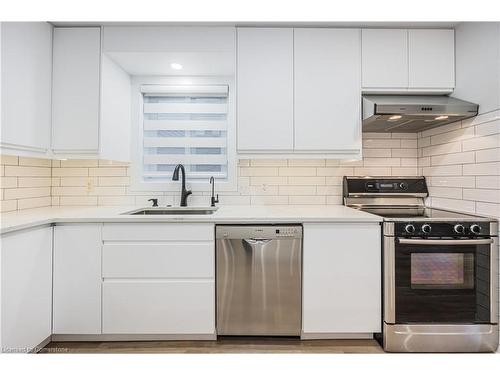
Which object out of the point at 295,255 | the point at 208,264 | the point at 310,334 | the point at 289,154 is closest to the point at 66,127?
the point at 208,264

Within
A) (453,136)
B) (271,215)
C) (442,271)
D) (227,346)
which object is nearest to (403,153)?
(453,136)

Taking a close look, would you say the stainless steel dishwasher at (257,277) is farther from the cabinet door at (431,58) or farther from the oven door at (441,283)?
the cabinet door at (431,58)

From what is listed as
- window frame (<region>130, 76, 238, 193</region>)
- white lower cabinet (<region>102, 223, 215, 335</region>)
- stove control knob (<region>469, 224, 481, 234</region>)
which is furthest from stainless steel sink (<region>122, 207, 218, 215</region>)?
stove control knob (<region>469, 224, 481, 234</region>)

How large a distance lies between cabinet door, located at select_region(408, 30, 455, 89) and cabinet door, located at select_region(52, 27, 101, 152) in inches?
89.6

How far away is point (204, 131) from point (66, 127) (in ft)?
3.43

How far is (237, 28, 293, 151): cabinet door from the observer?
2.24 m

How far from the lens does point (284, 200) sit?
103 inches

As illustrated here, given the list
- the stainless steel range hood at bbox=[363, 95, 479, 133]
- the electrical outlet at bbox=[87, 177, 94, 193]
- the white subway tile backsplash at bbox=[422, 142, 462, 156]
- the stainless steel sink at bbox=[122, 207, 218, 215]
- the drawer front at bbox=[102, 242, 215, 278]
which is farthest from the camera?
the electrical outlet at bbox=[87, 177, 94, 193]

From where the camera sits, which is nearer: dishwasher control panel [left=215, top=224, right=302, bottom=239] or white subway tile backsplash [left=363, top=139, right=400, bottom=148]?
dishwasher control panel [left=215, top=224, right=302, bottom=239]

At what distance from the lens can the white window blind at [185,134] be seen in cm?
268

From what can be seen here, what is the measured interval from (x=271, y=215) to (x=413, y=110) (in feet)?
3.84

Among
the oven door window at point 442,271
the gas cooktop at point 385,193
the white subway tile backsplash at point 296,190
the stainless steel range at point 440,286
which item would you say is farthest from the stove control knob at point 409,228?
the white subway tile backsplash at point 296,190

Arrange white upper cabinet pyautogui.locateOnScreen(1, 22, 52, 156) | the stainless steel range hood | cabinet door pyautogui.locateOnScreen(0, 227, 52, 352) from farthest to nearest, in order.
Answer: the stainless steel range hood, white upper cabinet pyautogui.locateOnScreen(1, 22, 52, 156), cabinet door pyautogui.locateOnScreen(0, 227, 52, 352)

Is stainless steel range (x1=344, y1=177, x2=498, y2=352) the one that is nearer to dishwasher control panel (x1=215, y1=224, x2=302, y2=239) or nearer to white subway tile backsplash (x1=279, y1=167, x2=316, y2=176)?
dishwasher control panel (x1=215, y1=224, x2=302, y2=239)
